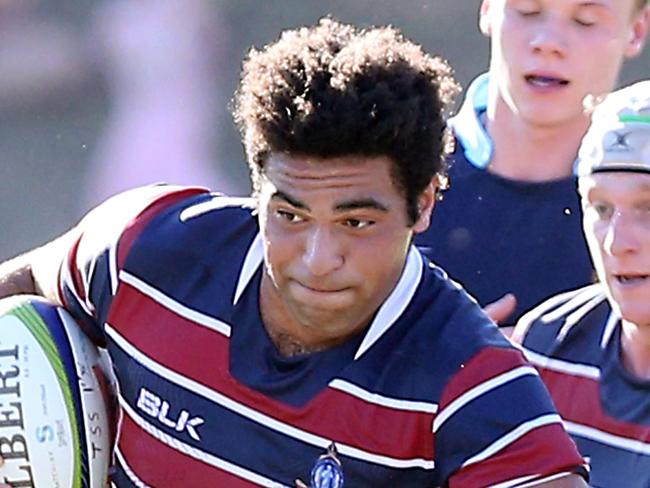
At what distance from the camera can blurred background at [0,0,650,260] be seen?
722cm

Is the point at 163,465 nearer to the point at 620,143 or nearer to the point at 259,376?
the point at 259,376

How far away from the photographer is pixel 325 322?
3.08 m

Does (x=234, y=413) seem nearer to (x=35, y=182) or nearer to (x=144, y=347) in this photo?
(x=144, y=347)

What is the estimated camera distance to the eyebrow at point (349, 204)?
3.01m

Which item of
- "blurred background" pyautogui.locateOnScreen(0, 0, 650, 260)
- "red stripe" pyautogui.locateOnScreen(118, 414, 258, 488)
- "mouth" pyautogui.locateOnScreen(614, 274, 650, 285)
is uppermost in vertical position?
"blurred background" pyautogui.locateOnScreen(0, 0, 650, 260)

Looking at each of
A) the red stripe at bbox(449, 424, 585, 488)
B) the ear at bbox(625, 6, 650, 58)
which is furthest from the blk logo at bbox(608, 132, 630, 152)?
the ear at bbox(625, 6, 650, 58)

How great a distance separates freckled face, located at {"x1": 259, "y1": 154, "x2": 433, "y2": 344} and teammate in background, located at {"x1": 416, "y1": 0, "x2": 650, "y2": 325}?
0.73m

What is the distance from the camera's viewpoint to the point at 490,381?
2959mm

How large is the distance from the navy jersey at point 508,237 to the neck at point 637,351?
1.50 feet

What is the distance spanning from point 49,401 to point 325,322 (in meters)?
0.58

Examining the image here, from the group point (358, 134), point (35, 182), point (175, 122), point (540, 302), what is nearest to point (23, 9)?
point (35, 182)

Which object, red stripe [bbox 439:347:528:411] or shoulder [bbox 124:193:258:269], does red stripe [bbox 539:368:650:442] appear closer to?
red stripe [bbox 439:347:528:411]

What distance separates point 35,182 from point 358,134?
5.27m

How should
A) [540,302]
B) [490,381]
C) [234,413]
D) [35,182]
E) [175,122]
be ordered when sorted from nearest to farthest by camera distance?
[490,381] < [234,413] < [540,302] < [175,122] < [35,182]
